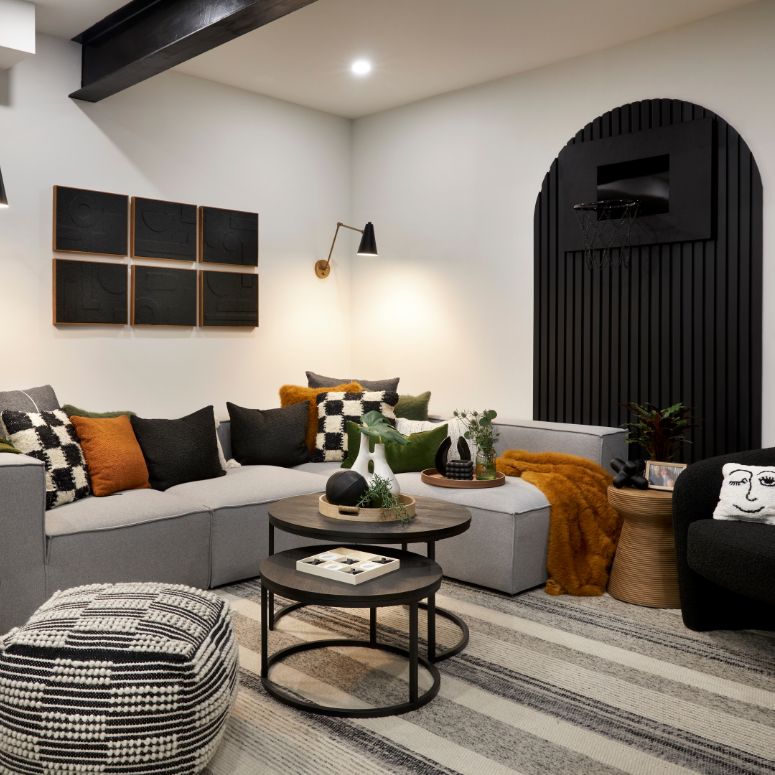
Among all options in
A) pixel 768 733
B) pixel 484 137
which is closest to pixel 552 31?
pixel 484 137

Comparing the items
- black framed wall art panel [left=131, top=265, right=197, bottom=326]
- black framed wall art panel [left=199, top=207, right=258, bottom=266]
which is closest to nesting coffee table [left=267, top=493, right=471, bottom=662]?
black framed wall art panel [left=131, top=265, right=197, bottom=326]

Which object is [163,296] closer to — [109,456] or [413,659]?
[109,456]

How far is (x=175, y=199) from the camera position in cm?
462

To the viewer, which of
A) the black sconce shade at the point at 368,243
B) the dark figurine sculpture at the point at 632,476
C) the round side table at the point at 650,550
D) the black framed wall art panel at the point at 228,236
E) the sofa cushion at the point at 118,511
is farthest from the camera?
the black sconce shade at the point at 368,243

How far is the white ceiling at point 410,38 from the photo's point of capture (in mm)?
3672

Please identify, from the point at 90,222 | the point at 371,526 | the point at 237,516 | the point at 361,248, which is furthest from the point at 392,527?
the point at 361,248

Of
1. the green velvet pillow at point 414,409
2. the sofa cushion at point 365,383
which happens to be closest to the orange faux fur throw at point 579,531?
the green velvet pillow at point 414,409

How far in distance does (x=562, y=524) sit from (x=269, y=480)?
1419 mm

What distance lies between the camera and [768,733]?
219cm

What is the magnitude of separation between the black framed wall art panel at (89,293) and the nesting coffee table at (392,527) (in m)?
1.91

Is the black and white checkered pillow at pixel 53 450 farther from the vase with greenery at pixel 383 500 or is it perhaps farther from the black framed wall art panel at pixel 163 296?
the vase with greenery at pixel 383 500

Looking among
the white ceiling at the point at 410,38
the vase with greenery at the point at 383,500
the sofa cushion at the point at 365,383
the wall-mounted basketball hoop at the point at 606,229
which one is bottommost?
the vase with greenery at the point at 383,500

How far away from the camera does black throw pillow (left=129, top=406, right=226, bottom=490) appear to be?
373 centimetres

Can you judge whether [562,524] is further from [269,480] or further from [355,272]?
[355,272]
